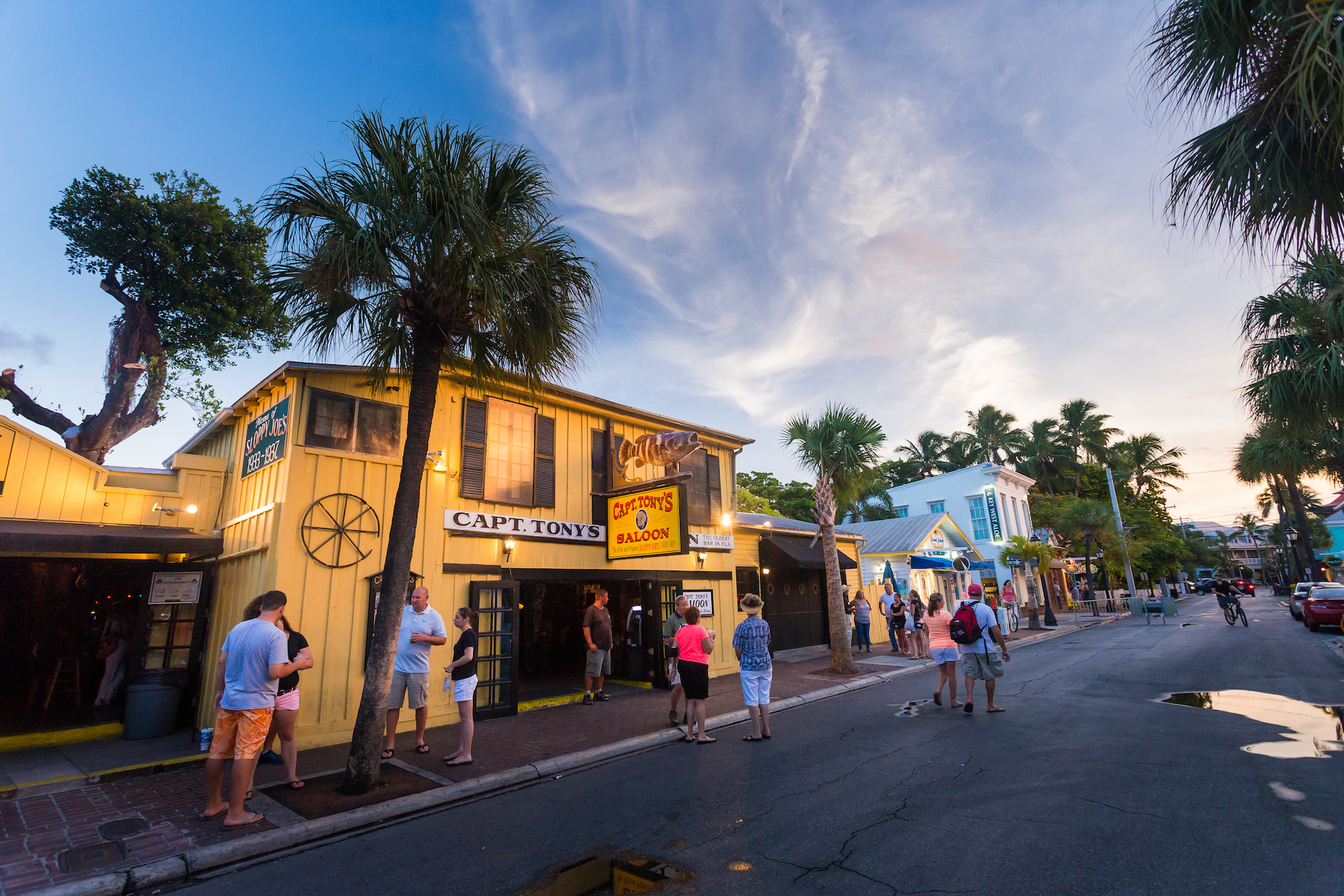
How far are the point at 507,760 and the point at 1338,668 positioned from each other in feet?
48.5

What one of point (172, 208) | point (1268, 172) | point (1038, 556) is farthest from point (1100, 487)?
point (172, 208)

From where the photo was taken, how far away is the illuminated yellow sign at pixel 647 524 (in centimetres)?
1023

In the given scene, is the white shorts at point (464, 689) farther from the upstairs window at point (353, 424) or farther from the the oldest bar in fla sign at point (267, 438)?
the the oldest bar in fla sign at point (267, 438)

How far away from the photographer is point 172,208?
50.0 ft

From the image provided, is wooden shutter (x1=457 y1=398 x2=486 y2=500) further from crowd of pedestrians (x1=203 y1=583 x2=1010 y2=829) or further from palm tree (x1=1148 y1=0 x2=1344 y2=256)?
palm tree (x1=1148 y1=0 x2=1344 y2=256)

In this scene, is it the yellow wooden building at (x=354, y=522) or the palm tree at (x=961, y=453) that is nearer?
the yellow wooden building at (x=354, y=522)

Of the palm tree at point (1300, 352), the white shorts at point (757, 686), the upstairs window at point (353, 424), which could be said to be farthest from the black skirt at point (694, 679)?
the palm tree at point (1300, 352)

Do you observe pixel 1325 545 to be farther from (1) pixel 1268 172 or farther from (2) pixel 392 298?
(2) pixel 392 298

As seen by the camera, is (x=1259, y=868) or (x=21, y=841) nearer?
(x=1259, y=868)

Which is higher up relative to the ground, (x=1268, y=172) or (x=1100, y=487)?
(x=1100, y=487)

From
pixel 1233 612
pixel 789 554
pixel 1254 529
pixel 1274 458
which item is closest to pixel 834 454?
pixel 789 554

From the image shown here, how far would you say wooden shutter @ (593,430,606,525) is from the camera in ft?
39.6

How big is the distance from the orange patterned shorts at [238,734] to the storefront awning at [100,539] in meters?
4.83

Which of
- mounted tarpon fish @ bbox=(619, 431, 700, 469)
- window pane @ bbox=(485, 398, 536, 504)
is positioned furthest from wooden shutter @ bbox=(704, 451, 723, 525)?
window pane @ bbox=(485, 398, 536, 504)
